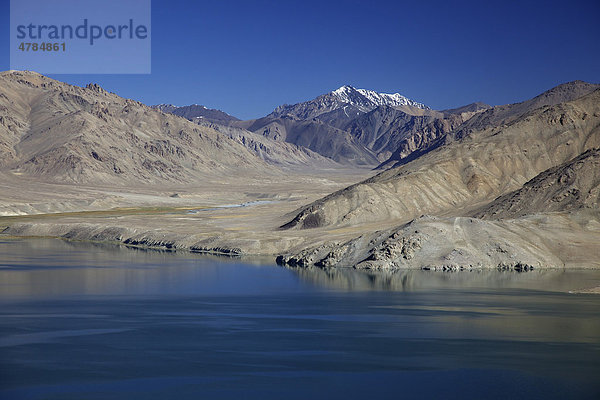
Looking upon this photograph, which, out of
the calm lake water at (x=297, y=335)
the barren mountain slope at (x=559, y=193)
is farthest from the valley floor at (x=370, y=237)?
the barren mountain slope at (x=559, y=193)

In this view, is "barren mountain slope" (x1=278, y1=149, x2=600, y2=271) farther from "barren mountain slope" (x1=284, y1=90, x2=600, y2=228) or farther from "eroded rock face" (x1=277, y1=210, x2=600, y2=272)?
"barren mountain slope" (x1=284, y1=90, x2=600, y2=228)

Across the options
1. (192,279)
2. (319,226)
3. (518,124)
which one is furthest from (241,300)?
(518,124)

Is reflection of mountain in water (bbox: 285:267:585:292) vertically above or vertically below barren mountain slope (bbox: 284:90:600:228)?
below

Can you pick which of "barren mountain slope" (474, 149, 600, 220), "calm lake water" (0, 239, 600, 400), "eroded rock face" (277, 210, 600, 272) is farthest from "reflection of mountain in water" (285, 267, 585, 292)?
"barren mountain slope" (474, 149, 600, 220)

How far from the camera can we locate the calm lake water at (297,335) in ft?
98.1

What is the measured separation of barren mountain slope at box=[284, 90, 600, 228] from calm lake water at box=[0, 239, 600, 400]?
33648mm

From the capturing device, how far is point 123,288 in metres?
55.9

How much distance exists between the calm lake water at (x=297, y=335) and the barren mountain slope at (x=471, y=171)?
110 feet

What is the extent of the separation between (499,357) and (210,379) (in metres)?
14.4

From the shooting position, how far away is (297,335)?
3916cm

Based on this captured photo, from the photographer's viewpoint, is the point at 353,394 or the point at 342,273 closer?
the point at 353,394

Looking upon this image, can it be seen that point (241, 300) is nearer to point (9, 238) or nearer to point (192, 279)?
point (192, 279)

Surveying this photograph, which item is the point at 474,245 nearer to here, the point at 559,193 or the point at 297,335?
the point at 559,193

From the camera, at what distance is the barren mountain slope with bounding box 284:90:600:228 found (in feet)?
319
